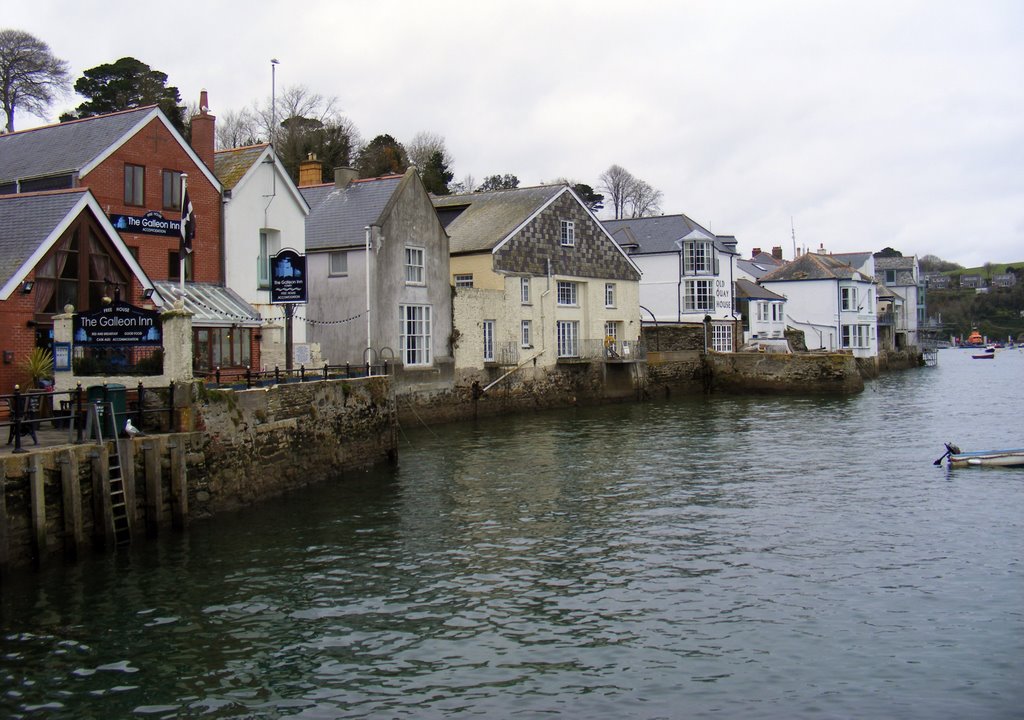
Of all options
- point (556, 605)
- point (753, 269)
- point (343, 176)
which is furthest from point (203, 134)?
point (753, 269)

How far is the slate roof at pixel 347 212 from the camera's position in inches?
1571

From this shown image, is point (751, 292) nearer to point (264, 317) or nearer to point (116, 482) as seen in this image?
point (264, 317)

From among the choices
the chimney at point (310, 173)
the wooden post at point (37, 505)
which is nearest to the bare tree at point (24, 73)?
the chimney at point (310, 173)

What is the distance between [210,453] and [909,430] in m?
27.6

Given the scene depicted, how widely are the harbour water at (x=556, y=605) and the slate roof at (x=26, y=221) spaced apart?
320 inches

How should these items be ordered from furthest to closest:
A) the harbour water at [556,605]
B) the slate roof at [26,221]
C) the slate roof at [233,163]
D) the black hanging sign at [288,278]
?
the slate roof at [233,163], the black hanging sign at [288,278], the slate roof at [26,221], the harbour water at [556,605]

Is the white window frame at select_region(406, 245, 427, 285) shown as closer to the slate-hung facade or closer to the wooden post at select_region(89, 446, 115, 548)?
the slate-hung facade

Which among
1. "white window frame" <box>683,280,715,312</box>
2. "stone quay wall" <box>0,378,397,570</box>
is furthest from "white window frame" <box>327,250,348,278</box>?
"white window frame" <box>683,280,715,312</box>

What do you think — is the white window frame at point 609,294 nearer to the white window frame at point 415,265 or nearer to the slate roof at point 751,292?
the white window frame at point 415,265

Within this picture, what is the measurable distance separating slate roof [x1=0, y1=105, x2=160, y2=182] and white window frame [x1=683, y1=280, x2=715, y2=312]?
138 feet

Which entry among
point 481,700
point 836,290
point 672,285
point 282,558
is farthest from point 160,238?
point 836,290

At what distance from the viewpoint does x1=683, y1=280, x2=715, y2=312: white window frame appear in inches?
2608

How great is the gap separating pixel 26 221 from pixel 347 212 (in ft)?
58.4

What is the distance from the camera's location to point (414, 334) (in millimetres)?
41688
